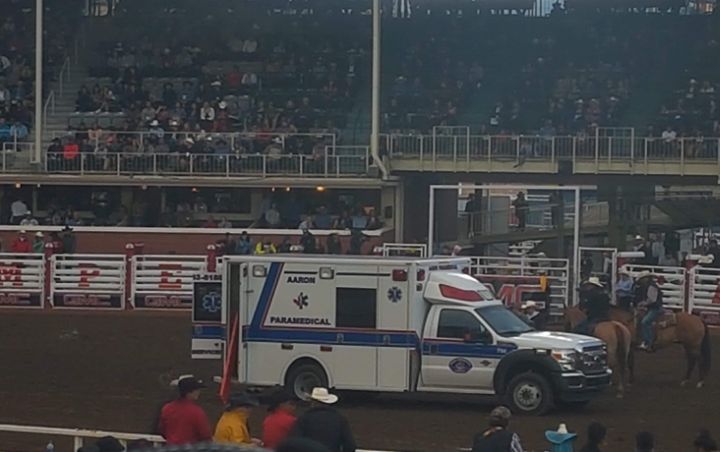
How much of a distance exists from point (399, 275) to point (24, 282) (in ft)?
52.0

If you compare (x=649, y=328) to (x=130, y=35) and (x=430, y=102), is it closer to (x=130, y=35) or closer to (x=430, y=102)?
(x=430, y=102)

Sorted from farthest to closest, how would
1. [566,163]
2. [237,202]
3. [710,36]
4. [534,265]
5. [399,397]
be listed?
[710,36] → [237,202] → [566,163] → [534,265] → [399,397]

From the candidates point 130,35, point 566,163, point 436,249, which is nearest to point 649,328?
point 436,249

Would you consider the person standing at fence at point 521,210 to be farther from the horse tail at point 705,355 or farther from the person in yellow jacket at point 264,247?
the horse tail at point 705,355

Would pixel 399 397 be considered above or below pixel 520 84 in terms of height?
below

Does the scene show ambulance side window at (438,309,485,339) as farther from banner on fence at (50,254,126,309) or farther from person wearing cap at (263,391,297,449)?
banner on fence at (50,254,126,309)

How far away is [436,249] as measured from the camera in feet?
112

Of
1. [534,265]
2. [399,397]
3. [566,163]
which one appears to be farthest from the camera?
[566,163]

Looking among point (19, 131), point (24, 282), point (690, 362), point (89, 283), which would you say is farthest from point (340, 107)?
point (690, 362)

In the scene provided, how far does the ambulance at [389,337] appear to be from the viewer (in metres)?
18.5

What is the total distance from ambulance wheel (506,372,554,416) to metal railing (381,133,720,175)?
18300 mm

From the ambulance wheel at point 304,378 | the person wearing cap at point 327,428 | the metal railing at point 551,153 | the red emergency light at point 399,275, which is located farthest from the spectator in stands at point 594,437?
the metal railing at point 551,153

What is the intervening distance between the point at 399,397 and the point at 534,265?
38.6 ft

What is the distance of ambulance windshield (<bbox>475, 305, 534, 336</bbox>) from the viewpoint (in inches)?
739
